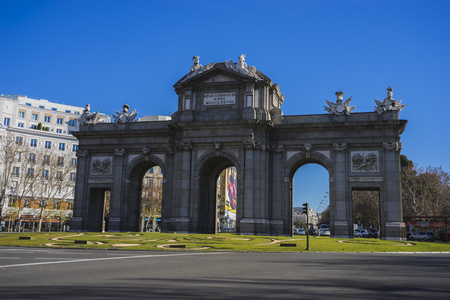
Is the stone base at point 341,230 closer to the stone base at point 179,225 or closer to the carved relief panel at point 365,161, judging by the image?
the carved relief panel at point 365,161

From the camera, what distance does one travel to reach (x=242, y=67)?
53.9 meters

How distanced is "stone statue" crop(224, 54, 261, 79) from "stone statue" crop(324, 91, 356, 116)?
910 centimetres

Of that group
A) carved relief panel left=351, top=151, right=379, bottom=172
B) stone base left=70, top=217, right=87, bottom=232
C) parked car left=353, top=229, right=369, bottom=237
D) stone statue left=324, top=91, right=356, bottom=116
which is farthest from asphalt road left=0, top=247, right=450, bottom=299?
parked car left=353, top=229, right=369, bottom=237

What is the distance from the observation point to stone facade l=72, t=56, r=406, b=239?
2007 inches

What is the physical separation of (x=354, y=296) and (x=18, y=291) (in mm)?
8864

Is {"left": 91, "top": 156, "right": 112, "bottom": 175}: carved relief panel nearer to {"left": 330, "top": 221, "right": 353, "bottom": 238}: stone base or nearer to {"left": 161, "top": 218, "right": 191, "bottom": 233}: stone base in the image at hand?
{"left": 161, "top": 218, "right": 191, "bottom": 233}: stone base

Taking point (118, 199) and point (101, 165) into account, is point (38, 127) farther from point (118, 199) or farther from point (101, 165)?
point (118, 199)

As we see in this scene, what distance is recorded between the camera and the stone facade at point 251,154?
51.0 m

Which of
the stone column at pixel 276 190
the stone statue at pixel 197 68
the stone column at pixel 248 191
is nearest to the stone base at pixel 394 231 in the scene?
the stone column at pixel 276 190

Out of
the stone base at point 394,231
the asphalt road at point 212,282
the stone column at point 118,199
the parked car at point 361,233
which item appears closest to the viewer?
the asphalt road at point 212,282

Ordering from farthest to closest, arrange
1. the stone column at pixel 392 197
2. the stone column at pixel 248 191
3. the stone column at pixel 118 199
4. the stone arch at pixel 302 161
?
the stone column at pixel 118 199, the stone arch at pixel 302 161, the stone column at pixel 248 191, the stone column at pixel 392 197

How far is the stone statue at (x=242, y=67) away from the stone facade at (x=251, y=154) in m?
0.12

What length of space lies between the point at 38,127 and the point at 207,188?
60669mm

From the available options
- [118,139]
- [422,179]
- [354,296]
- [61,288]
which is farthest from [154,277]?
[422,179]
